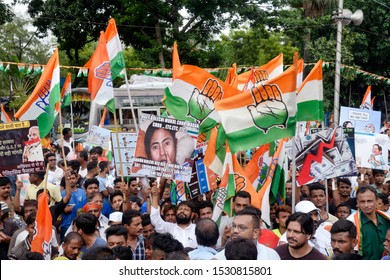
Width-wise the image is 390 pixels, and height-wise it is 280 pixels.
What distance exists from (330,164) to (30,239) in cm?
359

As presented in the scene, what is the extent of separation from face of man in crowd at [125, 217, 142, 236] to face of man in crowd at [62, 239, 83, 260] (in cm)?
70

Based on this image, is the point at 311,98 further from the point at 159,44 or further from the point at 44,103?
the point at 159,44

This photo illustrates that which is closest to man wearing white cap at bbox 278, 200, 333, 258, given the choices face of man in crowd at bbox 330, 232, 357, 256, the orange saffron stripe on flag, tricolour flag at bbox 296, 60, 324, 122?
face of man in crowd at bbox 330, 232, 357, 256

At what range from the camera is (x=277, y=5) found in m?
26.6

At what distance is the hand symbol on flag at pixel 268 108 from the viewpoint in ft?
22.8

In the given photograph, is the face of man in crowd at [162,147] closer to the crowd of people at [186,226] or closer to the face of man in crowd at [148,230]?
the crowd of people at [186,226]

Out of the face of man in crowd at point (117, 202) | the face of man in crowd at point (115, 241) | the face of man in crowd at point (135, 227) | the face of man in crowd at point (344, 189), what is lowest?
the face of man in crowd at point (115, 241)

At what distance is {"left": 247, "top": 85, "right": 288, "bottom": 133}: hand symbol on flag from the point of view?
6.94 m

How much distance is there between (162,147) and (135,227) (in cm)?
141

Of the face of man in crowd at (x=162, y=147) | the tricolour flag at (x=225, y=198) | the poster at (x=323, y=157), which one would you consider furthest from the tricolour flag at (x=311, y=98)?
the face of man in crowd at (x=162, y=147)

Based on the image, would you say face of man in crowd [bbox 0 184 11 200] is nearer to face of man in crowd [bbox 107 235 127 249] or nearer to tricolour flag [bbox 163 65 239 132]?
face of man in crowd [bbox 107 235 127 249]

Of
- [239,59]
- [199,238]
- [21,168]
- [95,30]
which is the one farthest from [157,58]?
[199,238]

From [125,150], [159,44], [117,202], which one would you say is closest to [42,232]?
[117,202]

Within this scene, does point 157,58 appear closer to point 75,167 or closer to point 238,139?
point 75,167
